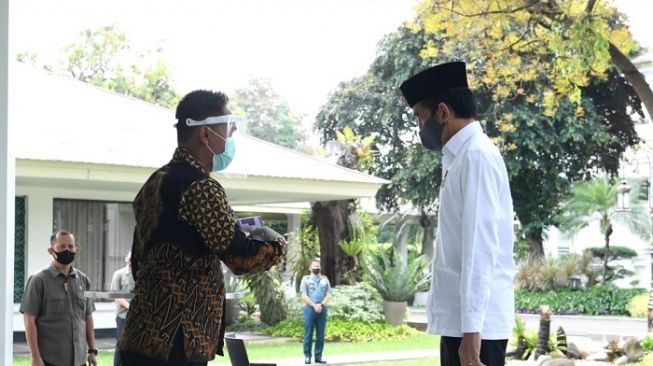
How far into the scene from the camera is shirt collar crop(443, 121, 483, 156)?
3.54 metres

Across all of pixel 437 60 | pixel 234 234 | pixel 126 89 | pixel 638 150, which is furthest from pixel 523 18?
pixel 126 89

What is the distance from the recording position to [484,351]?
3469 millimetres

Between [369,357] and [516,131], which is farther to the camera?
[516,131]

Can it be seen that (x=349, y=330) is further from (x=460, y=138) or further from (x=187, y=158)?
(x=187, y=158)

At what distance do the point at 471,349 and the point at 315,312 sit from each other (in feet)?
40.2

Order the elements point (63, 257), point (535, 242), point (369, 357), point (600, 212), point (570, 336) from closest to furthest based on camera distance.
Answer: point (63, 257), point (369, 357), point (570, 336), point (535, 242), point (600, 212)

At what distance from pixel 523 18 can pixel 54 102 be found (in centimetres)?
838

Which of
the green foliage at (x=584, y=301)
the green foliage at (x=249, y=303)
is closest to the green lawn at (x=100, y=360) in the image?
the green foliage at (x=249, y=303)

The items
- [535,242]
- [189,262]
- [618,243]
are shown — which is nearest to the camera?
[189,262]

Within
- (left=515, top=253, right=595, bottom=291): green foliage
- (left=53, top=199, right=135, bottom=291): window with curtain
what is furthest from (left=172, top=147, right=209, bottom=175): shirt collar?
(left=515, top=253, right=595, bottom=291): green foliage

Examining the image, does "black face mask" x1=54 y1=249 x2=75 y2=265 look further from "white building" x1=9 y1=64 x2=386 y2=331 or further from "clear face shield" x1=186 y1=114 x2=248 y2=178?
"white building" x1=9 y1=64 x2=386 y2=331

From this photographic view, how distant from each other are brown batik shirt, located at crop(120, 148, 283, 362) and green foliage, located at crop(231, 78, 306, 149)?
57.0 meters

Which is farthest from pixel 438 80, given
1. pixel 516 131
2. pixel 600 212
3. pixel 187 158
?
pixel 600 212

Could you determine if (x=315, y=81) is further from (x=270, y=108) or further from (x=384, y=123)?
(x=384, y=123)
